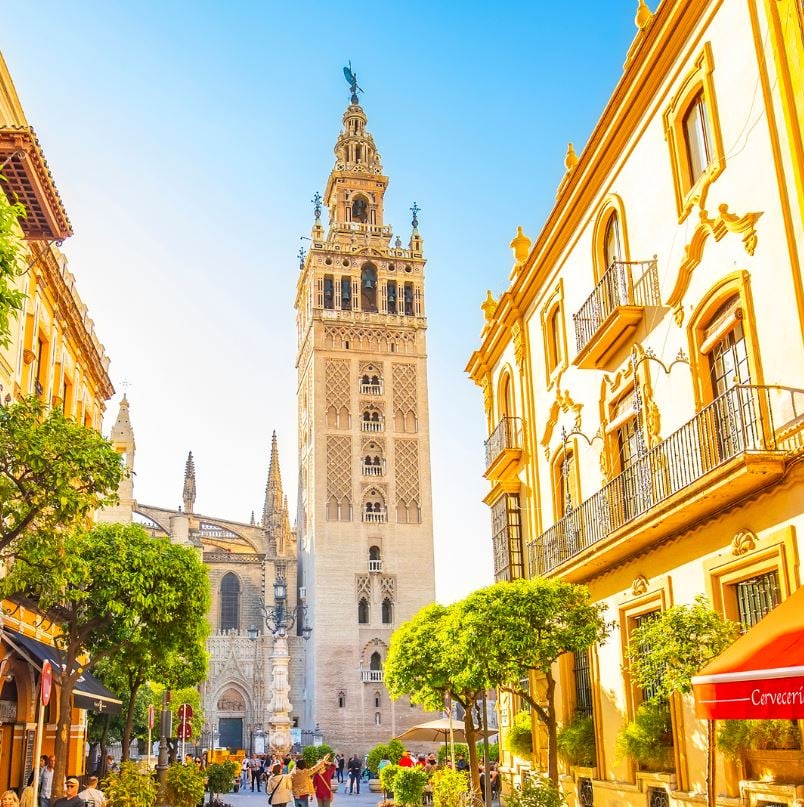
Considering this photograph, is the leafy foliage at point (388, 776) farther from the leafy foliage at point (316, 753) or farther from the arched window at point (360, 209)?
the arched window at point (360, 209)

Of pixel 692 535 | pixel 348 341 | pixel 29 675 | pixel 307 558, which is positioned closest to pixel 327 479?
pixel 307 558

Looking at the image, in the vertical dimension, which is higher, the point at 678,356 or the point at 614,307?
the point at 614,307

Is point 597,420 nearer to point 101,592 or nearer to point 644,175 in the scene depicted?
point 644,175

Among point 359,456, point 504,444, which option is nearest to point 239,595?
point 359,456

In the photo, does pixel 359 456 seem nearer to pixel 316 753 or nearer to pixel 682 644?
pixel 316 753

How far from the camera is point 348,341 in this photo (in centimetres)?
6069

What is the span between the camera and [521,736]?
1912 cm

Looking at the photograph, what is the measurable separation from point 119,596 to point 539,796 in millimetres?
8188

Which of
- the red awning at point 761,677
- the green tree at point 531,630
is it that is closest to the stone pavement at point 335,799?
the green tree at point 531,630

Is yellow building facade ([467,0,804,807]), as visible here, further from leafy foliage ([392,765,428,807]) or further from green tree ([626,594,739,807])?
leafy foliage ([392,765,428,807])

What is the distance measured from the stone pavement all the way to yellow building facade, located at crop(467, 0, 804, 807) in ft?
42.3

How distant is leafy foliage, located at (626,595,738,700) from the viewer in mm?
10102

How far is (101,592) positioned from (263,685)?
135 ft

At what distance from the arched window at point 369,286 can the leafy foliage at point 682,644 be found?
53447 mm
